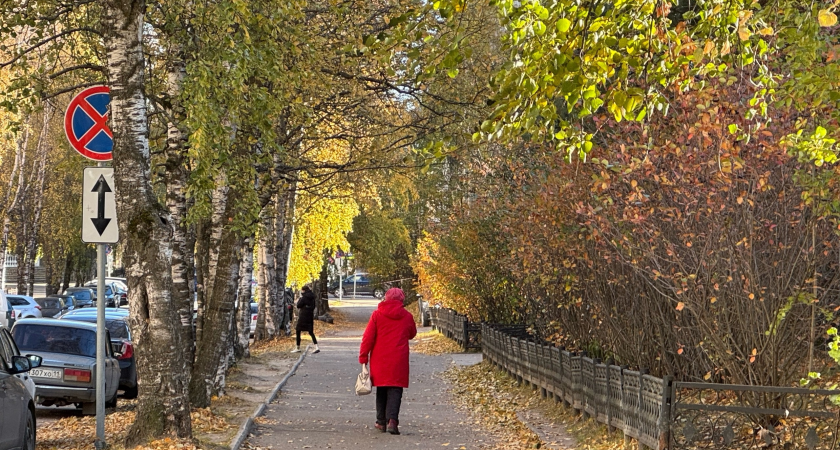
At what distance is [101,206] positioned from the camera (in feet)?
38.5

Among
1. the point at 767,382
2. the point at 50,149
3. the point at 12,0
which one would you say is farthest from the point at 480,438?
the point at 50,149

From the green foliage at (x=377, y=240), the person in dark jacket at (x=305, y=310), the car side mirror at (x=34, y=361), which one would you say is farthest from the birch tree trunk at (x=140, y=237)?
the green foliage at (x=377, y=240)

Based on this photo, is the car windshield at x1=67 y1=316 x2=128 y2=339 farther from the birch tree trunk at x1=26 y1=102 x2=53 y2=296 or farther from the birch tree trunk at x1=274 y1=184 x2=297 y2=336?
the birch tree trunk at x1=26 y1=102 x2=53 y2=296

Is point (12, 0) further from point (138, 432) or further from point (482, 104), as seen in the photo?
point (482, 104)

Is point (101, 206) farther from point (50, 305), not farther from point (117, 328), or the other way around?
point (50, 305)

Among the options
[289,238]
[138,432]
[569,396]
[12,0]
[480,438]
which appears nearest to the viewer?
[138,432]

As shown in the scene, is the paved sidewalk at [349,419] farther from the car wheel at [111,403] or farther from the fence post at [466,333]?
the fence post at [466,333]

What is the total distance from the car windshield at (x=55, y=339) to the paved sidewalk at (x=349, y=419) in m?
2.75

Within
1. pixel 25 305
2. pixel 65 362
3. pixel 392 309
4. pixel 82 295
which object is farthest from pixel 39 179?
pixel 392 309

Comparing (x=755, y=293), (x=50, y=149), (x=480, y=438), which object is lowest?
(x=480, y=438)

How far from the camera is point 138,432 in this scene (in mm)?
11328

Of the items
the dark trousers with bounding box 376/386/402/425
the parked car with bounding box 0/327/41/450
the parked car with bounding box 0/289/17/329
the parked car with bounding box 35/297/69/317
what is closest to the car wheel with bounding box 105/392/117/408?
the dark trousers with bounding box 376/386/402/425

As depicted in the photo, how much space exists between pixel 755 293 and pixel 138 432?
19.3 ft

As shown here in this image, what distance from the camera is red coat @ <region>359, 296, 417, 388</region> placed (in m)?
14.3
